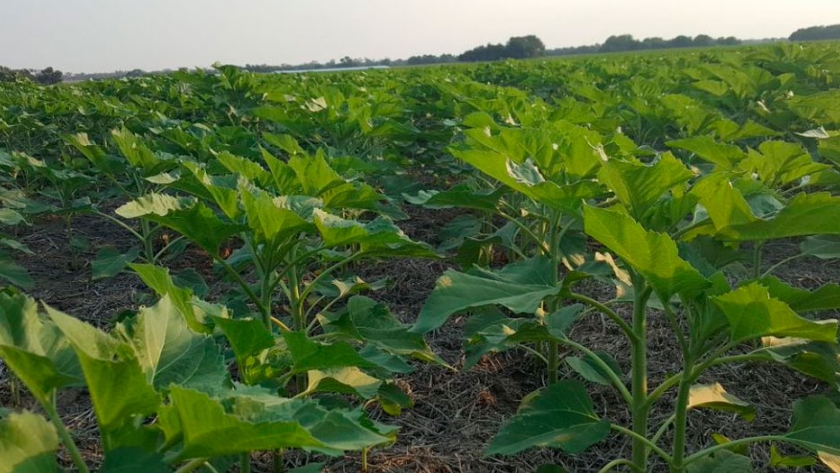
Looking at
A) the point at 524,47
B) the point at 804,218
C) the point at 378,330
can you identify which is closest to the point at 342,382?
the point at 378,330

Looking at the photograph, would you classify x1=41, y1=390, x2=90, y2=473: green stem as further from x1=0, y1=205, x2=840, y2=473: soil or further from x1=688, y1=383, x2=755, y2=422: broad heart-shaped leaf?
x1=688, y1=383, x2=755, y2=422: broad heart-shaped leaf

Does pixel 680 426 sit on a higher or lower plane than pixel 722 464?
higher

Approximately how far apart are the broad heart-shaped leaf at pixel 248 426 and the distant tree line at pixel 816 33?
59631 millimetres

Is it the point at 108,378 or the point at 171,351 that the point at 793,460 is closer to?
the point at 171,351

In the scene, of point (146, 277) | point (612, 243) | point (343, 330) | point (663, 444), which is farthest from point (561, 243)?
point (146, 277)

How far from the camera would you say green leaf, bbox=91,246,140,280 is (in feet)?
11.8

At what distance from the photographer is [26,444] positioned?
3.15 feet

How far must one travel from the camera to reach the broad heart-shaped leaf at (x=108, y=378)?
936 millimetres

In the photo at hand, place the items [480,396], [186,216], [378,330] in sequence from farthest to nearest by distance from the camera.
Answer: [480,396] < [378,330] < [186,216]

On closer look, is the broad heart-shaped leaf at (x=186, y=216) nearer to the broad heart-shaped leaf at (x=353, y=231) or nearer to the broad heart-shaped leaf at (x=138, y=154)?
the broad heart-shaped leaf at (x=353, y=231)

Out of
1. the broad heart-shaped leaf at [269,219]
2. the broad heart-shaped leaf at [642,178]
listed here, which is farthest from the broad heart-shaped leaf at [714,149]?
the broad heart-shaped leaf at [269,219]

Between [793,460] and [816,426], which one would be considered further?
[793,460]

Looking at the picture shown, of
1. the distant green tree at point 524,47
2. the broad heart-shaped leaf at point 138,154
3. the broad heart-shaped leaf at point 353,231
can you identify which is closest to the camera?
the broad heart-shaped leaf at point 353,231

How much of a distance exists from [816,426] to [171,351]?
156 cm
